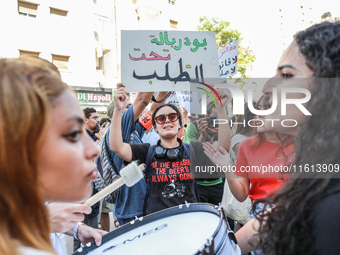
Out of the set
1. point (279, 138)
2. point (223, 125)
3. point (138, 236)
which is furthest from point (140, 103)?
point (138, 236)

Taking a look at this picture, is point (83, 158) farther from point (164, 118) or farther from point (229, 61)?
point (229, 61)

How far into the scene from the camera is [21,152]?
22.3 inches

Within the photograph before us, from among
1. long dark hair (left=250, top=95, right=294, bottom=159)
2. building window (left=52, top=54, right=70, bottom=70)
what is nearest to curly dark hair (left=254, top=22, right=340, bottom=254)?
long dark hair (left=250, top=95, right=294, bottom=159)

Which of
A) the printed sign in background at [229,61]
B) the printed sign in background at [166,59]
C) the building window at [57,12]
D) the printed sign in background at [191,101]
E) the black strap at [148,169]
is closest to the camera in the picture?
the black strap at [148,169]

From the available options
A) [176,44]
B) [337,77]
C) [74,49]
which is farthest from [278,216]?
[74,49]

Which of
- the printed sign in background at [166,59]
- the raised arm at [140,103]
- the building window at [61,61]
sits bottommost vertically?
the raised arm at [140,103]

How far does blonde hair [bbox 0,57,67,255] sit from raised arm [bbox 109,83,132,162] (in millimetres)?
1806

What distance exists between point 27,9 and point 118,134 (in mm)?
15890

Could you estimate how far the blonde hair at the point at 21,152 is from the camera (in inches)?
21.9

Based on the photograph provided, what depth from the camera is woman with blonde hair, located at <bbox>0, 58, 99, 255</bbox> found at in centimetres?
56

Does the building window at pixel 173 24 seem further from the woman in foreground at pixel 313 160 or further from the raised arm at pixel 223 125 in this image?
the woman in foreground at pixel 313 160

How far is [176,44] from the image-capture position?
9.21 ft

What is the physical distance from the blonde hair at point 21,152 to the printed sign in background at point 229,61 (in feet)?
14.6

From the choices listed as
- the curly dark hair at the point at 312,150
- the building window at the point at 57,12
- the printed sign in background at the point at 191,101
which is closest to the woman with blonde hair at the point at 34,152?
the curly dark hair at the point at 312,150
